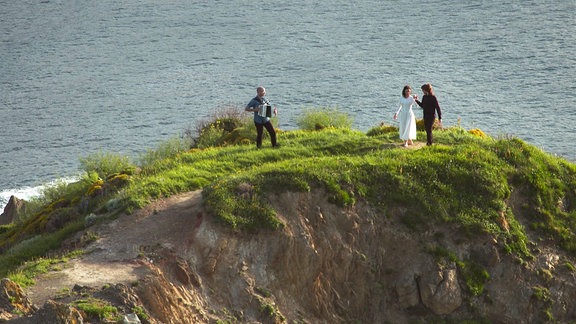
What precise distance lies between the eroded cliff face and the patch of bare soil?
0.05m

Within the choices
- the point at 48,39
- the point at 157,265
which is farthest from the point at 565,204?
the point at 48,39

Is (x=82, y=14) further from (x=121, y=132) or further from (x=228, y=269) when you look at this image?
(x=228, y=269)

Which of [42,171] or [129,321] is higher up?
[129,321]

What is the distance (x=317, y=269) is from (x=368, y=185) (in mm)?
4150

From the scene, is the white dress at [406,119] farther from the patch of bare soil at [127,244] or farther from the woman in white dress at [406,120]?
the patch of bare soil at [127,244]

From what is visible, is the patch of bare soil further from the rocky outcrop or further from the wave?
the wave

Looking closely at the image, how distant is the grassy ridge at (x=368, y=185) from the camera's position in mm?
34156

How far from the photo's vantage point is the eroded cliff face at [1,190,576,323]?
100 feet

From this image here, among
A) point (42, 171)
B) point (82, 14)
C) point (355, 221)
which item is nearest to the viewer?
point (355, 221)

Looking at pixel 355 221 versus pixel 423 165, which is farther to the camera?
pixel 423 165

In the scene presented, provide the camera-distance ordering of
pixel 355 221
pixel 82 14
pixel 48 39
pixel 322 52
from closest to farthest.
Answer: pixel 355 221
pixel 322 52
pixel 48 39
pixel 82 14

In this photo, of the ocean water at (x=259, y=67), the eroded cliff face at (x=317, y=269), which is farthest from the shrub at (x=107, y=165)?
the eroded cliff face at (x=317, y=269)

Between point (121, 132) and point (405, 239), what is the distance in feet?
163

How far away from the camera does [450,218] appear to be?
35469 millimetres
